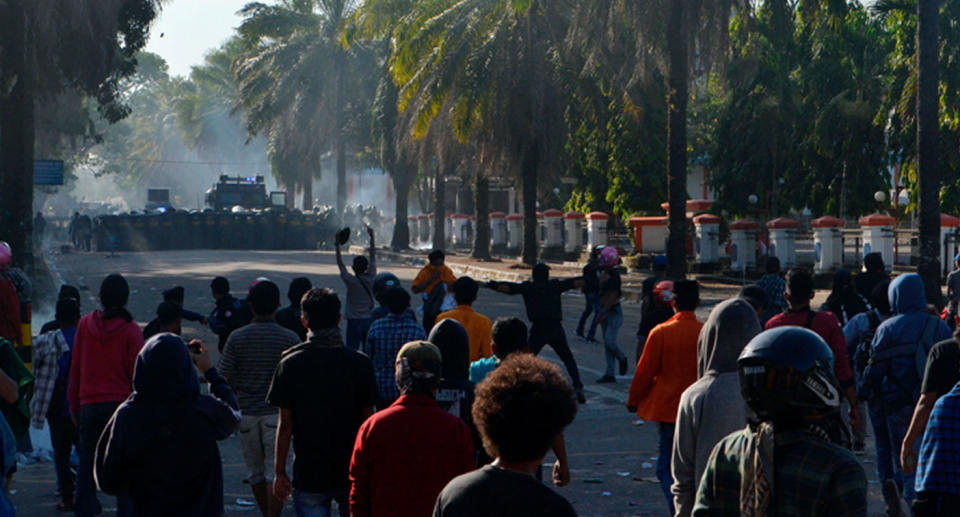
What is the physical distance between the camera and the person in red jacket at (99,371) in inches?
279

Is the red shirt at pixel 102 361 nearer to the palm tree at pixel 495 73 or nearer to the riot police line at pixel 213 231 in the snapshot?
the palm tree at pixel 495 73

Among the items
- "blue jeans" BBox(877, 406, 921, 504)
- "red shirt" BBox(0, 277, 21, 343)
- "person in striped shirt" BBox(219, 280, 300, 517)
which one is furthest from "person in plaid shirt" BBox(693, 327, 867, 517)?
"red shirt" BBox(0, 277, 21, 343)

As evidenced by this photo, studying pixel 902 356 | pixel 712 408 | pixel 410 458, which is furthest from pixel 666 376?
pixel 410 458

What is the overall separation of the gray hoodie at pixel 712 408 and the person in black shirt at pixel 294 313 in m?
4.42

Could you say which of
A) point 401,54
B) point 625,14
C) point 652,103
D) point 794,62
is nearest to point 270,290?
point 625,14


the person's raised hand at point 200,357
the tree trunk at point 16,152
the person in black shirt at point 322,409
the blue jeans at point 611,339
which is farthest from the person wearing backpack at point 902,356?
the tree trunk at point 16,152

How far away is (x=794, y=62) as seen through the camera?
41.2 metres

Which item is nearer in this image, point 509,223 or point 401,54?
point 401,54

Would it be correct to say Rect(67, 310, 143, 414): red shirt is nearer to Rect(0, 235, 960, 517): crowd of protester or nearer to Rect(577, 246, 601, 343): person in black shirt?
Rect(0, 235, 960, 517): crowd of protester

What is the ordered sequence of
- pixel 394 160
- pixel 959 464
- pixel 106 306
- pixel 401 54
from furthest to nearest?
pixel 394 160, pixel 401 54, pixel 106 306, pixel 959 464

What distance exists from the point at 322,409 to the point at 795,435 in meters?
2.97

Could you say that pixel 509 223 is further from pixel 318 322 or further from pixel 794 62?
pixel 318 322

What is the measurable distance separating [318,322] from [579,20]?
69.9 feet

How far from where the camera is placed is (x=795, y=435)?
3.08 metres
